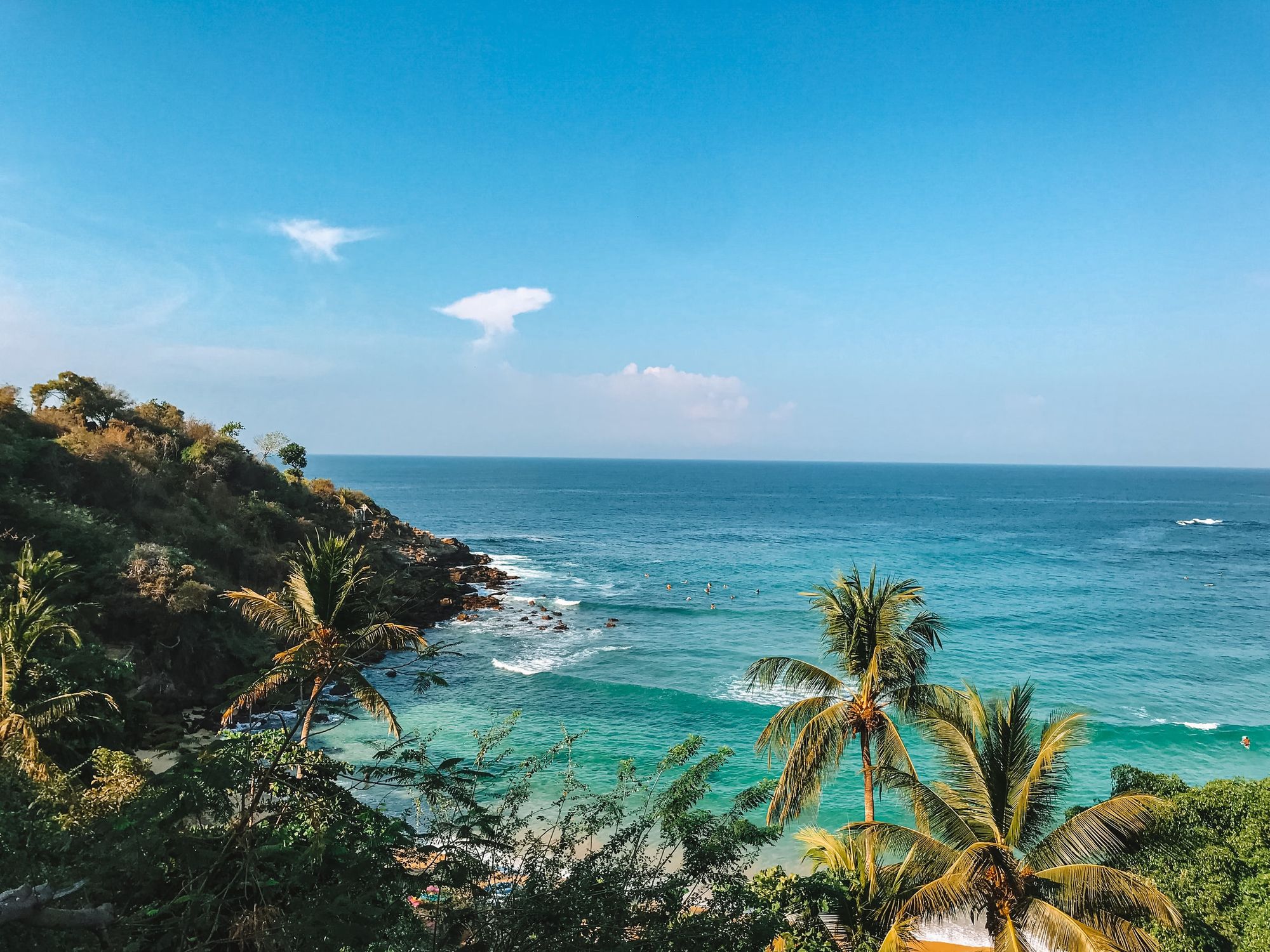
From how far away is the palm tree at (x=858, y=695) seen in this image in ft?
50.1

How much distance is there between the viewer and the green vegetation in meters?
5.80

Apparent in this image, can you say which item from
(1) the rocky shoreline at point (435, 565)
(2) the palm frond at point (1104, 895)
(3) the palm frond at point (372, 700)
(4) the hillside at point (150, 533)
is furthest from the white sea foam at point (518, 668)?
(2) the palm frond at point (1104, 895)

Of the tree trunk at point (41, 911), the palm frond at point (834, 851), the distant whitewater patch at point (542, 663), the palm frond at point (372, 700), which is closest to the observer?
the tree trunk at point (41, 911)

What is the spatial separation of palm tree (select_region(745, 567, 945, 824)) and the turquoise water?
1168 cm

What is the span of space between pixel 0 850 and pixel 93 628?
78.2ft

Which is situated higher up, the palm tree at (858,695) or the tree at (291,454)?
the tree at (291,454)

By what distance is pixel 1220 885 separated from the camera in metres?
14.2

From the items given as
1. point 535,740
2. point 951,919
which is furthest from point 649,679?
point 951,919

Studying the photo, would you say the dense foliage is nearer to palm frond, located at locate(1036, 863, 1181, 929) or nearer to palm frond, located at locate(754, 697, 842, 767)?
palm frond, located at locate(1036, 863, 1181, 929)

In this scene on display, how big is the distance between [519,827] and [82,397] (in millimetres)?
47137

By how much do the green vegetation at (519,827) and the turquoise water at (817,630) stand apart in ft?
25.8

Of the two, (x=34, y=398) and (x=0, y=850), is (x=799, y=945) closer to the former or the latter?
(x=0, y=850)

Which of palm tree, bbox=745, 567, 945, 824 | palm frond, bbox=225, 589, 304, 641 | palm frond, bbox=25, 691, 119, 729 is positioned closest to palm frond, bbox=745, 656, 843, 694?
palm tree, bbox=745, 567, 945, 824

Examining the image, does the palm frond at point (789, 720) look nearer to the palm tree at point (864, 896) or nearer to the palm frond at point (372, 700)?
the palm tree at point (864, 896)
